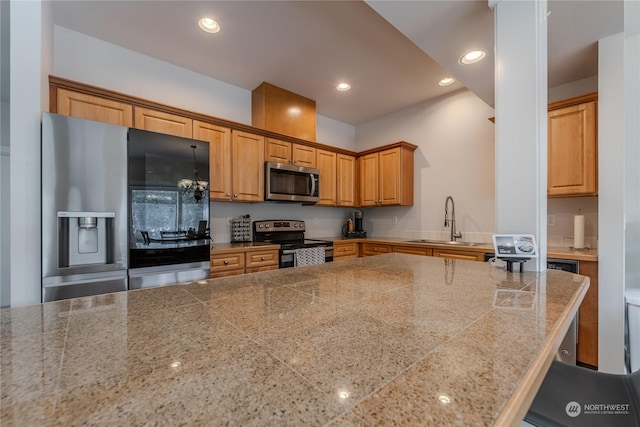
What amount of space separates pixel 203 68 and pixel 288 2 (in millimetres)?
1356

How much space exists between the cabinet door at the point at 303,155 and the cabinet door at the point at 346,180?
1.55ft

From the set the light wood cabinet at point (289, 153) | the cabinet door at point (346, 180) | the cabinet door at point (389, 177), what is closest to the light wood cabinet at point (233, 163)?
the light wood cabinet at point (289, 153)

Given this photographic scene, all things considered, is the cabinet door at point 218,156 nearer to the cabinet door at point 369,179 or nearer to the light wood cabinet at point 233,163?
the light wood cabinet at point 233,163

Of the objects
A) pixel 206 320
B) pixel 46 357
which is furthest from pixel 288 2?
pixel 46 357

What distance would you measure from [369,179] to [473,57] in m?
2.03

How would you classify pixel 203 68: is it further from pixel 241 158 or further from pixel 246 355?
pixel 246 355

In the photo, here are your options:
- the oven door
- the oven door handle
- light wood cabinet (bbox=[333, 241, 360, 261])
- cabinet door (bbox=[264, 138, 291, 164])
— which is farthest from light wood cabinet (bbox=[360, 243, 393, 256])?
cabinet door (bbox=[264, 138, 291, 164])

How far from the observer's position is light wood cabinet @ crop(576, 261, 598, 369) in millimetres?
1916

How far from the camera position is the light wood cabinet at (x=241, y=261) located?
7.80 ft

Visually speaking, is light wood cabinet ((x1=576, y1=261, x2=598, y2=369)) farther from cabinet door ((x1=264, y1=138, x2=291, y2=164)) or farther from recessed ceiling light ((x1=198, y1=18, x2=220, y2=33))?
recessed ceiling light ((x1=198, y1=18, x2=220, y2=33))

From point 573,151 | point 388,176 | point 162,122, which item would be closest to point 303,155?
point 388,176

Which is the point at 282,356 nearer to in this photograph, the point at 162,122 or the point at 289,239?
the point at 162,122

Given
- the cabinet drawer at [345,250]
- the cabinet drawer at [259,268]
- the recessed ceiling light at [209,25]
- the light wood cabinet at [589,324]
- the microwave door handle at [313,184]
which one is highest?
the recessed ceiling light at [209,25]

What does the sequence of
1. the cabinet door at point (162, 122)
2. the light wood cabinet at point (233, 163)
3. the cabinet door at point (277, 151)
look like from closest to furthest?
the cabinet door at point (162, 122)
the light wood cabinet at point (233, 163)
the cabinet door at point (277, 151)
